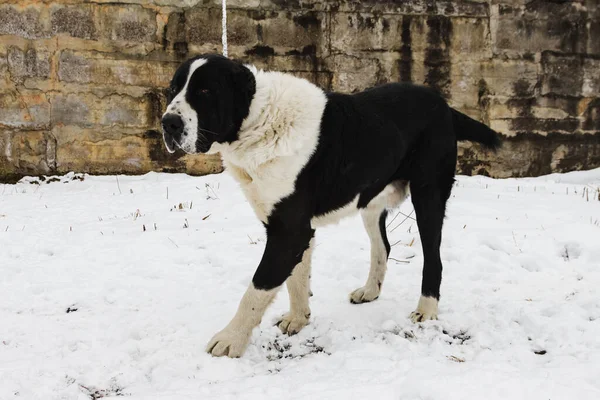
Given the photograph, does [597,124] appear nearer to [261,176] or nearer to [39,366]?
[261,176]

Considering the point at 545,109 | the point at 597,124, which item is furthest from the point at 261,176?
the point at 597,124

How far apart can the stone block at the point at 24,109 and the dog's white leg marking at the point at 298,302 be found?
18.4ft

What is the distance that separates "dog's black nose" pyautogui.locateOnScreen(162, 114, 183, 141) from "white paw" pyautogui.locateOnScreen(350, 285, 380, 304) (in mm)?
1751

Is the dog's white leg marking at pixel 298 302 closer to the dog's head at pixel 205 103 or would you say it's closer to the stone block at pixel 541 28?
the dog's head at pixel 205 103

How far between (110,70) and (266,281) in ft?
18.7

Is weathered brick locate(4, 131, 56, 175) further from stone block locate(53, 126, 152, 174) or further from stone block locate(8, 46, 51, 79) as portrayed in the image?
stone block locate(8, 46, 51, 79)

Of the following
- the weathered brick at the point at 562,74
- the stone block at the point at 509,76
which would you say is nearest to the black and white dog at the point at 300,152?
the stone block at the point at 509,76

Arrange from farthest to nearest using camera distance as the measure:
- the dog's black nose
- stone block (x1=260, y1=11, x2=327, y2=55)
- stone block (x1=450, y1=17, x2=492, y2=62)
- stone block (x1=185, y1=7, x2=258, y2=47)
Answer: stone block (x1=450, y1=17, x2=492, y2=62), stone block (x1=260, y1=11, x2=327, y2=55), stone block (x1=185, y1=7, x2=258, y2=47), the dog's black nose

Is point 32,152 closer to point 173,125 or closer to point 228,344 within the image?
point 173,125

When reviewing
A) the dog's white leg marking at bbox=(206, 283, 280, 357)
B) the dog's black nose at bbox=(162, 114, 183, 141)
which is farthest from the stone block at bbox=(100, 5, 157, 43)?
the dog's white leg marking at bbox=(206, 283, 280, 357)

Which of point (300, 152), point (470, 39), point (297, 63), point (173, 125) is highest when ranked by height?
point (470, 39)

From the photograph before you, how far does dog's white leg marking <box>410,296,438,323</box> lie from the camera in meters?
3.67

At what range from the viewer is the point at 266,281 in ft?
10.5

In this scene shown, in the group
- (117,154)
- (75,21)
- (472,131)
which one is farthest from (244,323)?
(75,21)
